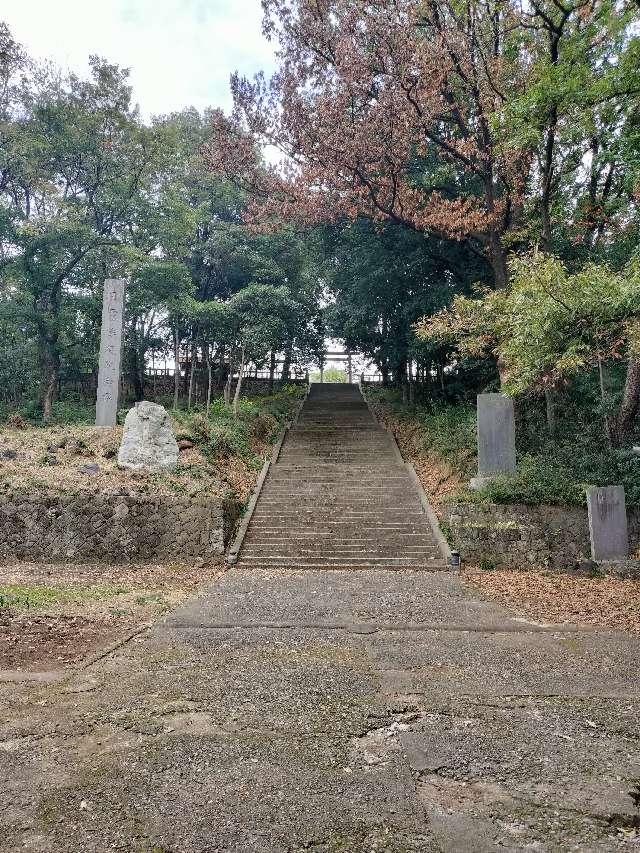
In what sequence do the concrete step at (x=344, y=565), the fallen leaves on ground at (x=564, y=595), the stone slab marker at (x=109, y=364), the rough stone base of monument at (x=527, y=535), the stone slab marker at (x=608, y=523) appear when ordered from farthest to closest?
the stone slab marker at (x=109, y=364)
the rough stone base of monument at (x=527, y=535)
the stone slab marker at (x=608, y=523)
the concrete step at (x=344, y=565)
the fallen leaves on ground at (x=564, y=595)

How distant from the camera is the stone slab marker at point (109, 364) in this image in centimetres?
1347

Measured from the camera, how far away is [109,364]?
44.4 feet

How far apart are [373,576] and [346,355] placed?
72.3 ft

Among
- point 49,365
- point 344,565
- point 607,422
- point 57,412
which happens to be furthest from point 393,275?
point 57,412

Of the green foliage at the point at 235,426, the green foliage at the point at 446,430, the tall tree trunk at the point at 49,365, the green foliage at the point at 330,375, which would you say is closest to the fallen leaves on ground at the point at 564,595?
the green foliage at the point at 446,430

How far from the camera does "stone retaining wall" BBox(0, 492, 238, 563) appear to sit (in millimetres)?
9680

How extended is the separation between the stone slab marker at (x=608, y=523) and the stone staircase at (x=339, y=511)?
2.66 m

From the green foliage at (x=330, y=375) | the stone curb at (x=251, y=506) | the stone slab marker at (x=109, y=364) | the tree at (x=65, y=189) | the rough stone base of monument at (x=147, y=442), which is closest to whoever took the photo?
the stone curb at (x=251, y=506)

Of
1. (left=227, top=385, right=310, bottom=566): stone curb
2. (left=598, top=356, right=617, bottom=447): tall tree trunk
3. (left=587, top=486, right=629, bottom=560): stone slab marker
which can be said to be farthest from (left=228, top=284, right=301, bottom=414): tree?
(left=587, top=486, right=629, bottom=560): stone slab marker

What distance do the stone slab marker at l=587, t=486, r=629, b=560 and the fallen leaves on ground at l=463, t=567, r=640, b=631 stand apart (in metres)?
0.50

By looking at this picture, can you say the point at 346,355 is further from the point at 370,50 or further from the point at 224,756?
the point at 224,756

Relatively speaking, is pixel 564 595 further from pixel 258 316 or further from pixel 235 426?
pixel 258 316

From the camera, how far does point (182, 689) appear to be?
12.4 ft

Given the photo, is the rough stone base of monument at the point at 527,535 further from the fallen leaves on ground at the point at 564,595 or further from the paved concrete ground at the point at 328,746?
the paved concrete ground at the point at 328,746
